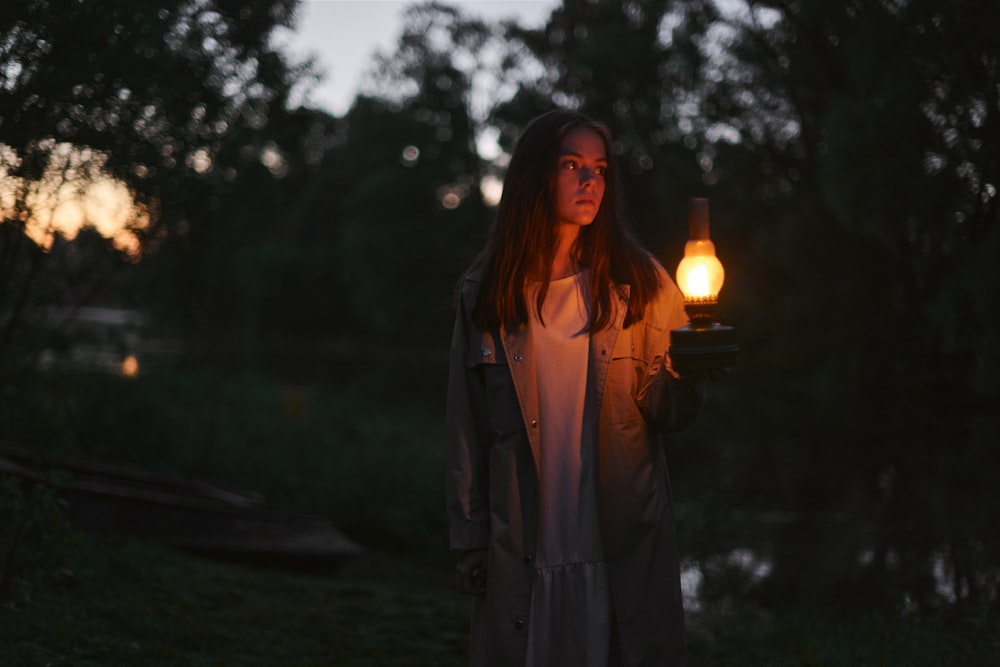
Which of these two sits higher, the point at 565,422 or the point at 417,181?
the point at 417,181

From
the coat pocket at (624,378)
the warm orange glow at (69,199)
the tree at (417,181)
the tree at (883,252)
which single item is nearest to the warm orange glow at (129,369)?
the warm orange glow at (69,199)

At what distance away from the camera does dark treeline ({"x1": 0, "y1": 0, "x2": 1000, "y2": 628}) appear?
5.80 metres

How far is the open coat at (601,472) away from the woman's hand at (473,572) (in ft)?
0.10

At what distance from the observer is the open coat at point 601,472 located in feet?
9.63

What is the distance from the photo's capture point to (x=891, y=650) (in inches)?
198

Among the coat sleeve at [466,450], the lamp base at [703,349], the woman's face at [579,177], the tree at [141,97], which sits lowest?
the coat sleeve at [466,450]

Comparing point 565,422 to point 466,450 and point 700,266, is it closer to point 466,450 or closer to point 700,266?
point 466,450

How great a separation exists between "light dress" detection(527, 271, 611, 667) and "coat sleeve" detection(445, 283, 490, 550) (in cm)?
20

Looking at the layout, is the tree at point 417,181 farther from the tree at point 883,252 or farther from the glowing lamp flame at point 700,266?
the glowing lamp flame at point 700,266

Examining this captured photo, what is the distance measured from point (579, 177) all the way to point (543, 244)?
25 centimetres

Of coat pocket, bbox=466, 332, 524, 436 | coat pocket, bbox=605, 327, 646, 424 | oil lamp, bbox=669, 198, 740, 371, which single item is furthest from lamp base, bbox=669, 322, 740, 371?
coat pocket, bbox=466, 332, 524, 436

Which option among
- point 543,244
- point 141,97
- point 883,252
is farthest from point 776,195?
point 543,244

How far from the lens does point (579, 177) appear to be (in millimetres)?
3170

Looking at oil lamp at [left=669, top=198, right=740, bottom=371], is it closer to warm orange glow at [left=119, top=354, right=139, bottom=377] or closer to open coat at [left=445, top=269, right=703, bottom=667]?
open coat at [left=445, top=269, right=703, bottom=667]
